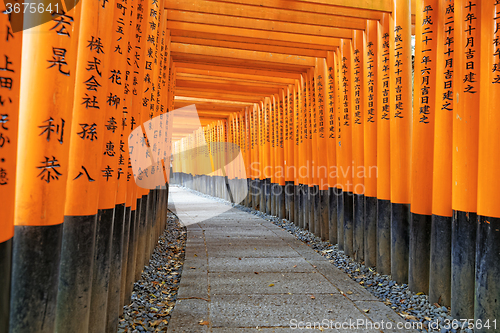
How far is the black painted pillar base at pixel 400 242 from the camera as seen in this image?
4.79 meters

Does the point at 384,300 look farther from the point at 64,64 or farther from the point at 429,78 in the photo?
the point at 64,64

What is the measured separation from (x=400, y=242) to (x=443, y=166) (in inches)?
59.4

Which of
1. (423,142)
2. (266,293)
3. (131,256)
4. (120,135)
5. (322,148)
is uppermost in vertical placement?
(322,148)

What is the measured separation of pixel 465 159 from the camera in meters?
3.41

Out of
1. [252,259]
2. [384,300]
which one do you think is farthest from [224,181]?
[384,300]

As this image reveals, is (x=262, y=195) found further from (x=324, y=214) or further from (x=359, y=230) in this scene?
(x=359, y=230)

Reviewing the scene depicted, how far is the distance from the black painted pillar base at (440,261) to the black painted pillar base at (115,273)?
3.48 m

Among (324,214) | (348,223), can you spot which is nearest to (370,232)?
(348,223)

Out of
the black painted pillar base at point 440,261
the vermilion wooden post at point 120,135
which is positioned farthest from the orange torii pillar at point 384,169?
the vermilion wooden post at point 120,135

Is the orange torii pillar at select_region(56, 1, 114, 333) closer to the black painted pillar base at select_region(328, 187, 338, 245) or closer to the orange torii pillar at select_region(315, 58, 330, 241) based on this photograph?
the black painted pillar base at select_region(328, 187, 338, 245)

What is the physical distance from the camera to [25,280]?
1852 mm

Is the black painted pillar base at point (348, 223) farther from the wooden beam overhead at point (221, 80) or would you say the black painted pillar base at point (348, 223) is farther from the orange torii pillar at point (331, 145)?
the wooden beam overhead at point (221, 80)

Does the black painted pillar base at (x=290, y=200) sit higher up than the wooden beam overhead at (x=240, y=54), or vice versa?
the wooden beam overhead at (x=240, y=54)

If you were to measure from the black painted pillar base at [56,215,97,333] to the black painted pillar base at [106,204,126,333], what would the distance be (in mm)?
726
